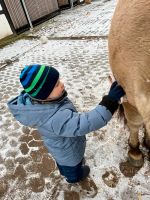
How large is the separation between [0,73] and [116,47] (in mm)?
4102

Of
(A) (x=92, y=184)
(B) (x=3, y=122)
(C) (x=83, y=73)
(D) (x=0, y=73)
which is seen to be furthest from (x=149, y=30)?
(D) (x=0, y=73)

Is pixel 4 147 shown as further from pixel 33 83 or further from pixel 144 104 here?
pixel 144 104

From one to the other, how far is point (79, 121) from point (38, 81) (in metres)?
0.35

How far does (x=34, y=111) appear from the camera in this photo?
4.78 feet

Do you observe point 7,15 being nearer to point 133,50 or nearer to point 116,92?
point 116,92

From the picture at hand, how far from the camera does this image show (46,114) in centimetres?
146

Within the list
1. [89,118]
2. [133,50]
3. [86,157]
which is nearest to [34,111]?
[89,118]

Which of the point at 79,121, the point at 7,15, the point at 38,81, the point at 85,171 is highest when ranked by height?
the point at 38,81

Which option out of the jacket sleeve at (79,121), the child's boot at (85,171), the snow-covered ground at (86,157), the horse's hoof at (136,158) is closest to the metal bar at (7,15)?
the snow-covered ground at (86,157)

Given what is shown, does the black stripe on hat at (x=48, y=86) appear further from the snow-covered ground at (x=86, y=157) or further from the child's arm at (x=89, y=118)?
the snow-covered ground at (x=86, y=157)

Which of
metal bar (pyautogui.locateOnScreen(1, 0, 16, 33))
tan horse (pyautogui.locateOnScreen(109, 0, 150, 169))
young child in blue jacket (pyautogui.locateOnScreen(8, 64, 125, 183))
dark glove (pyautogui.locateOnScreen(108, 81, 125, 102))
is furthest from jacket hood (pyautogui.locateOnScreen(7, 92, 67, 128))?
metal bar (pyautogui.locateOnScreen(1, 0, 16, 33))

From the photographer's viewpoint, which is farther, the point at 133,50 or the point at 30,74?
the point at 30,74

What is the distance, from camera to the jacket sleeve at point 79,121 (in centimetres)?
140

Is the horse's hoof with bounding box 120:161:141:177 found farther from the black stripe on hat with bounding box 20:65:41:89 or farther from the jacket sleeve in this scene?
the black stripe on hat with bounding box 20:65:41:89
